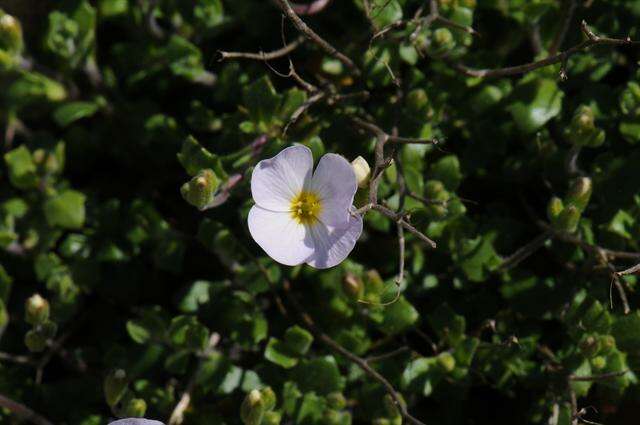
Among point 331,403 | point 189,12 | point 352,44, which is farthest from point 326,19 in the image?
point 331,403

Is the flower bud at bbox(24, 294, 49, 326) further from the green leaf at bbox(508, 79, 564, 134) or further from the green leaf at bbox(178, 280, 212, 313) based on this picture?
the green leaf at bbox(508, 79, 564, 134)

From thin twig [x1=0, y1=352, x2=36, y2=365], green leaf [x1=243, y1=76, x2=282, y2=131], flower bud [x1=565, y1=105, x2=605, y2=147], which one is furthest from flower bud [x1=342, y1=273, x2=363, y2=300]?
thin twig [x1=0, y1=352, x2=36, y2=365]

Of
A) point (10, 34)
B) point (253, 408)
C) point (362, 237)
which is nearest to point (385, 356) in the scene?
point (253, 408)

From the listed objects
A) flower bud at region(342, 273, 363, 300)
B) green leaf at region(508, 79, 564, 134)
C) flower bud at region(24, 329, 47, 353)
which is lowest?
flower bud at region(24, 329, 47, 353)

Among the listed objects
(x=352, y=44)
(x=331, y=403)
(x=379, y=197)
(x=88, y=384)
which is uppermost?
(x=352, y=44)

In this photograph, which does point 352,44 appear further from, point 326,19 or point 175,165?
point 175,165

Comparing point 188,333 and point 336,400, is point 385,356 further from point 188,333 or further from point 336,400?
point 188,333
